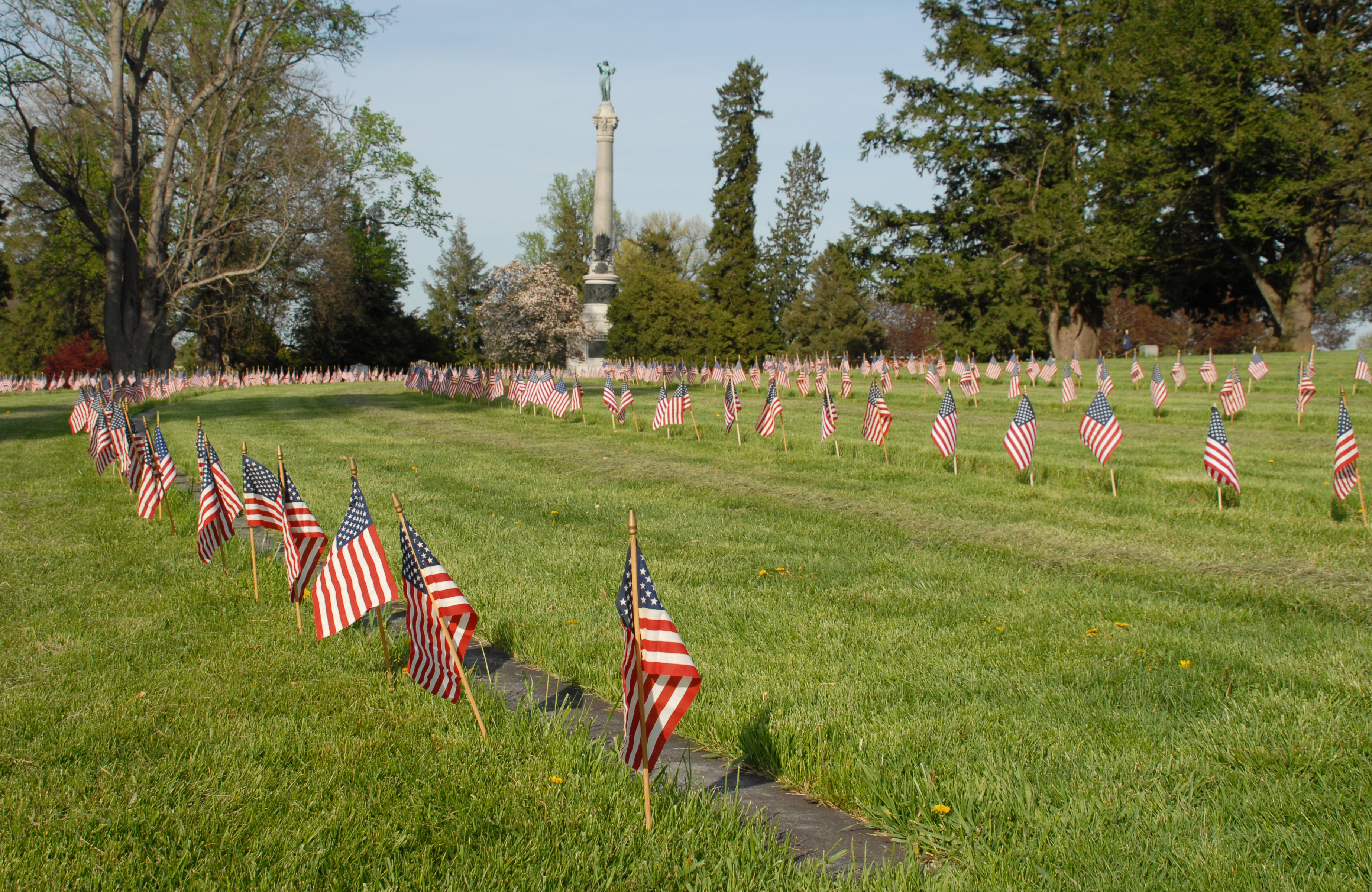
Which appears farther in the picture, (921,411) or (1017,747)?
(921,411)

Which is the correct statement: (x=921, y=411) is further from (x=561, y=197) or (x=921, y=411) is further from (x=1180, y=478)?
(x=561, y=197)

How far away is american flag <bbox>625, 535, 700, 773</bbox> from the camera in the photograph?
3453mm

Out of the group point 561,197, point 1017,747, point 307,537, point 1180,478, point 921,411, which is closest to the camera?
point 1017,747

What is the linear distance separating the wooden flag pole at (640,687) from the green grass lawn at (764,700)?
3.8 inches

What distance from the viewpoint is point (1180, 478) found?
11.6 metres

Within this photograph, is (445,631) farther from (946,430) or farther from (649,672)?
Answer: (946,430)

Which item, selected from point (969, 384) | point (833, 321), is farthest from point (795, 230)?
point (969, 384)

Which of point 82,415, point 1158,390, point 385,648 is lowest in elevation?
point 385,648

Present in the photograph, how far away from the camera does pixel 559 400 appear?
2225cm

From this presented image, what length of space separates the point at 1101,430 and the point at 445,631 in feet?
31.3

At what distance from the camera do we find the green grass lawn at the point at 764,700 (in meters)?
3.18

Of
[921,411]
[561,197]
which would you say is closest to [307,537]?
[921,411]

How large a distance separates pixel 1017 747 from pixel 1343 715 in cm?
162

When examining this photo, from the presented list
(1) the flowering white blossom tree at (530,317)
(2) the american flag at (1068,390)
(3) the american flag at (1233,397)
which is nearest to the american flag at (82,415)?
(2) the american flag at (1068,390)
